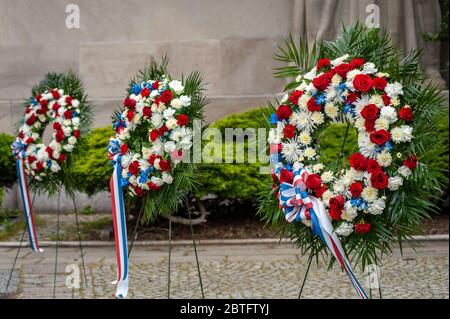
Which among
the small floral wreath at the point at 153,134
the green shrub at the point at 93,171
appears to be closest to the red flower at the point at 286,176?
the small floral wreath at the point at 153,134

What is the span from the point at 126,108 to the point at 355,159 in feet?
5.67

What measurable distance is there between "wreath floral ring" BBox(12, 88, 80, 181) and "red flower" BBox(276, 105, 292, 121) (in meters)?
2.41

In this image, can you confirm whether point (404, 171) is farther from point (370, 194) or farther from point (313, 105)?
point (313, 105)

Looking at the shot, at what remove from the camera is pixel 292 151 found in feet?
13.6

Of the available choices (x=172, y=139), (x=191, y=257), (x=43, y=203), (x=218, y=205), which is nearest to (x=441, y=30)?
(x=218, y=205)

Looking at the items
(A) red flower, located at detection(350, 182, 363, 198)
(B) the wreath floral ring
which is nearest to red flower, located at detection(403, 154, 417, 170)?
(A) red flower, located at detection(350, 182, 363, 198)

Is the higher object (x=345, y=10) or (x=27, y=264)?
(x=345, y=10)

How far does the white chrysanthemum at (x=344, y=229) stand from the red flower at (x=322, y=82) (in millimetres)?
766

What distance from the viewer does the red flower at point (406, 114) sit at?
3879 mm

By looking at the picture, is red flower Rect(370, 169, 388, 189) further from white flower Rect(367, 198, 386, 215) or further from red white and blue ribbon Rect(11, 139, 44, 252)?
red white and blue ribbon Rect(11, 139, 44, 252)

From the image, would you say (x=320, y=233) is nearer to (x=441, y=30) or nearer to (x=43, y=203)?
(x=43, y=203)

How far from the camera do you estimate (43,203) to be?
8.24 metres

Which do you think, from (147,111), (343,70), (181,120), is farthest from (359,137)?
(147,111)

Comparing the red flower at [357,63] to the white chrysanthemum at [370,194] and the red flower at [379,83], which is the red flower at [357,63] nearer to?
the red flower at [379,83]
